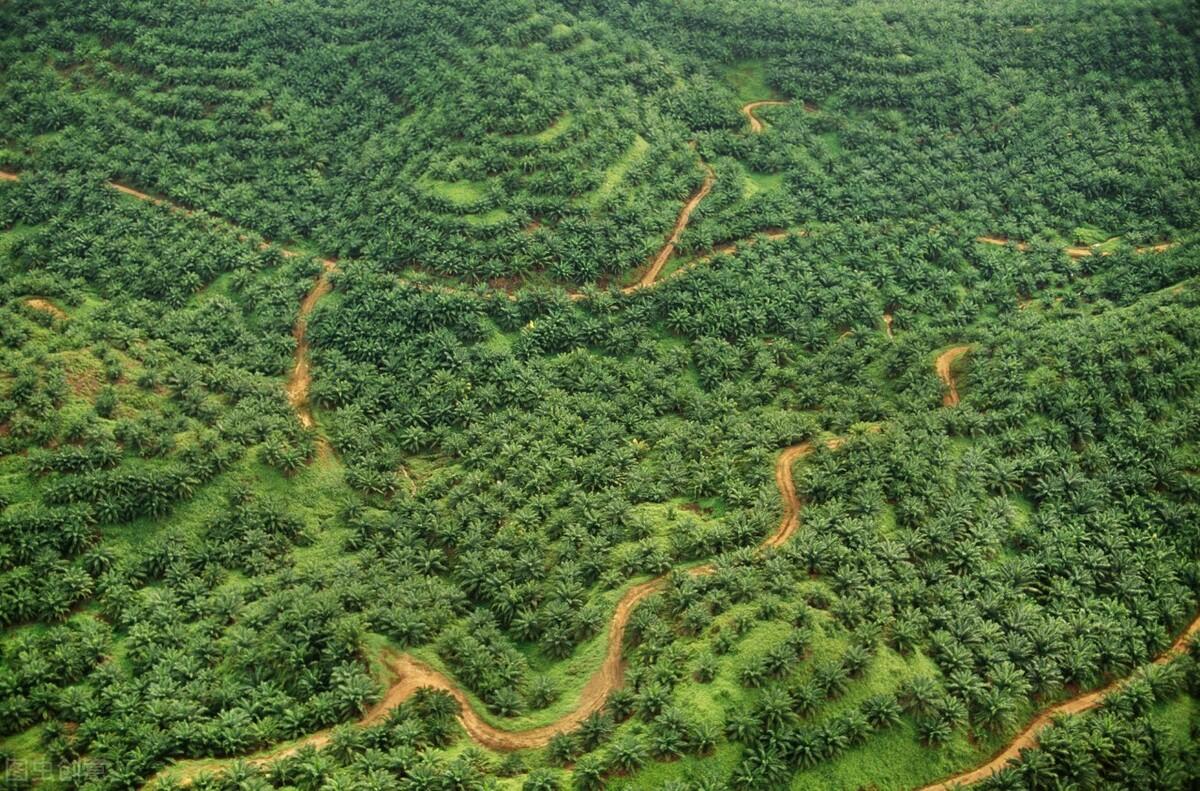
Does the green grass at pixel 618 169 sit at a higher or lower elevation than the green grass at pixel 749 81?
lower

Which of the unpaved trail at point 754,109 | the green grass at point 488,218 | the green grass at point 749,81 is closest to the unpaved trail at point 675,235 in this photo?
the unpaved trail at point 754,109

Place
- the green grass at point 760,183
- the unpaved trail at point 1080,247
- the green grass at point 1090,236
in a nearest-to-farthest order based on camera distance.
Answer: the unpaved trail at point 1080,247 → the green grass at point 1090,236 → the green grass at point 760,183

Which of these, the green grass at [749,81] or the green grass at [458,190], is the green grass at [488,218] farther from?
the green grass at [749,81]

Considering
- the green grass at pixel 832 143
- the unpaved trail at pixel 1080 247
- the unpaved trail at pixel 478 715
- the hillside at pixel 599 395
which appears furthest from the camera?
the green grass at pixel 832 143

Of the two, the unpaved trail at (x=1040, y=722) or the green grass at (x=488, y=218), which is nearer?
the unpaved trail at (x=1040, y=722)

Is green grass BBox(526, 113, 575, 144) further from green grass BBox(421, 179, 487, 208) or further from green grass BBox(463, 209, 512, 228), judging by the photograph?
green grass BBox(463, 209, 512, 228)

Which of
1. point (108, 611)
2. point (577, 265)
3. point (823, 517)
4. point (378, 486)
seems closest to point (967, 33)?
point (577, 265)
